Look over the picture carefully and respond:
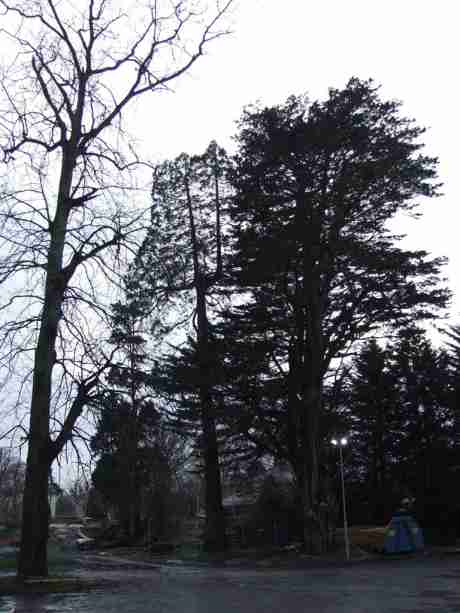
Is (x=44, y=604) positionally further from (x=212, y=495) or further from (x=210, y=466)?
(x=210, y=466)

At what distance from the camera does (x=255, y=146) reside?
25.2 m

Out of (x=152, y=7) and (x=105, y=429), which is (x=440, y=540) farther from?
(x=152, y=7)

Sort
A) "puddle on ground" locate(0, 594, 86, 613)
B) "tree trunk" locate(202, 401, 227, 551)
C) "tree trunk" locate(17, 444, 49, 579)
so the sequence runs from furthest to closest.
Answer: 1. "tree trunk" locate(202, 401, 227, 551)
2. "tree trunk" locate(17, 444, 49, 579)
3. "puddle on ground" locate(0, 594, 86, 613)

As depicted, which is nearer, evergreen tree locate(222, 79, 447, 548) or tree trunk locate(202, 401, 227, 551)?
evergreen tree locate(222, 79, 447, 548)

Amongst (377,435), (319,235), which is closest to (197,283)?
(319,235)

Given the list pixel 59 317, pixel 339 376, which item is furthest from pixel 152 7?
pixel 339 376

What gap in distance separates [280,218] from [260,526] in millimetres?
18838

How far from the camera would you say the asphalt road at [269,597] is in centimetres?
916

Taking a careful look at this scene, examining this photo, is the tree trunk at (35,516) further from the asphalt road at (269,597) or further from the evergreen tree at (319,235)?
the evergreen tree at (319,235)

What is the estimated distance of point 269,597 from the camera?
10.8 meters

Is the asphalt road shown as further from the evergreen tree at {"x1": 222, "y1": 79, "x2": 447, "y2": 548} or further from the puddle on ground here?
the evergreen tree at {"x1": 222, "y1": 79, "x2": 447, "y2": 548}

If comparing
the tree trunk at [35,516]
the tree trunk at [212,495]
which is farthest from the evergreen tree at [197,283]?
the tree trunk at [35,516]

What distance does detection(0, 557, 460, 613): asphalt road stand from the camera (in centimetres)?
916

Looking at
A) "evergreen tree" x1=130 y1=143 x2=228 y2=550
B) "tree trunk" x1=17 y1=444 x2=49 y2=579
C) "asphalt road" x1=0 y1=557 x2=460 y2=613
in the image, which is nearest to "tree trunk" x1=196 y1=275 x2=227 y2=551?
"evergreen tree" x1=130 y1=143 x2=228 y2=550
